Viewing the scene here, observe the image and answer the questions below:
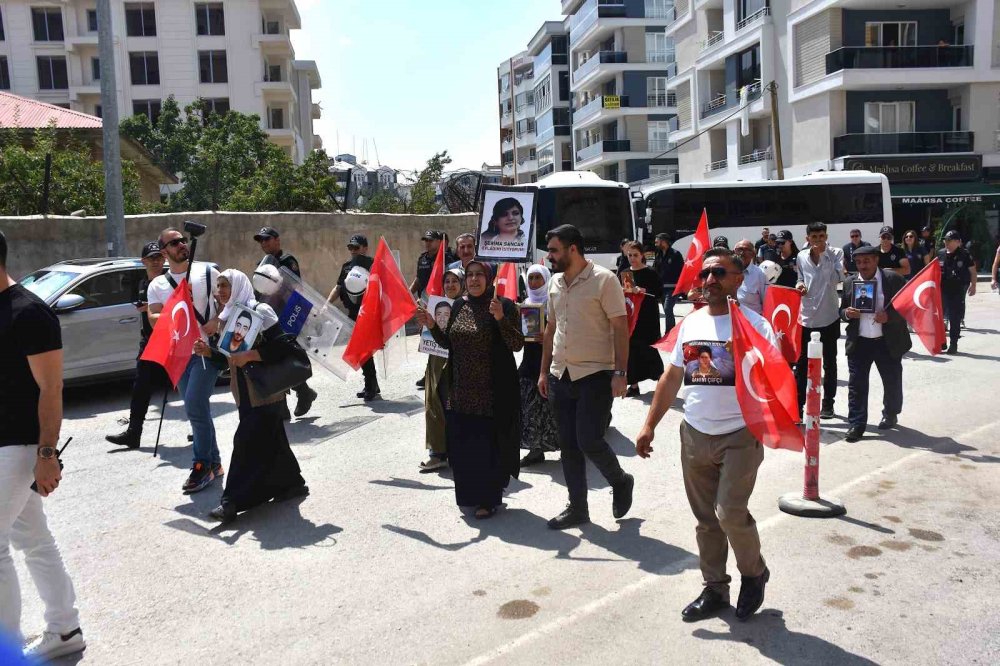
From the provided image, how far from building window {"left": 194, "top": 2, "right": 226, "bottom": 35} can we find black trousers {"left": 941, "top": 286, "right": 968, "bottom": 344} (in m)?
50.9

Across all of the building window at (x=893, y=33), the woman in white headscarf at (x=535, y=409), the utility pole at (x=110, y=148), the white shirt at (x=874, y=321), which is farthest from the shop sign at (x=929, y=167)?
the woman in white headscarf at (x=535, y=409)

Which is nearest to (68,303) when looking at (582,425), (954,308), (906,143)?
(582,425)

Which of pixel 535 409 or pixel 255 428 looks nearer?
pixel 255 428

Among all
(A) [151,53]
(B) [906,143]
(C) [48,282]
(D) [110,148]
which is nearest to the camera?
(C) [48,282]

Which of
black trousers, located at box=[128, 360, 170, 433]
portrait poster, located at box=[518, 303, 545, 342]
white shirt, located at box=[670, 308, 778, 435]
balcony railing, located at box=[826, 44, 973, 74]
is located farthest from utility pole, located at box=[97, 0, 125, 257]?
balcony railing, located at box=[826, 44, 973, 74]

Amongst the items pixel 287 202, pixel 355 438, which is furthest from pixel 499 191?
pixel 287 202

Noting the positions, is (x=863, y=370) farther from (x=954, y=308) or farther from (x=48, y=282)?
(x=48, y=282)

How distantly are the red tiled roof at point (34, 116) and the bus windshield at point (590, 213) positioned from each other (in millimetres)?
14751

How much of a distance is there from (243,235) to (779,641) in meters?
14.0

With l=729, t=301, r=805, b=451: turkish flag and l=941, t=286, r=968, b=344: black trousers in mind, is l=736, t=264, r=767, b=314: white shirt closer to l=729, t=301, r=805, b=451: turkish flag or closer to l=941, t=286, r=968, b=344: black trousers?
l=729, t=301, r=805, b=451: turkish flag

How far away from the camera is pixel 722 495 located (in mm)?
3996

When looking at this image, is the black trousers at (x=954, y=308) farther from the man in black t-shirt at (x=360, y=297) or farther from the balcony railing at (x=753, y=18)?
the balcony railing at (x=753, y=18)

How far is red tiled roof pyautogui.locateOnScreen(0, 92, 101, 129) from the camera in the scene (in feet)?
84.8

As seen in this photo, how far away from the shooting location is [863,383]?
7.61 meters
